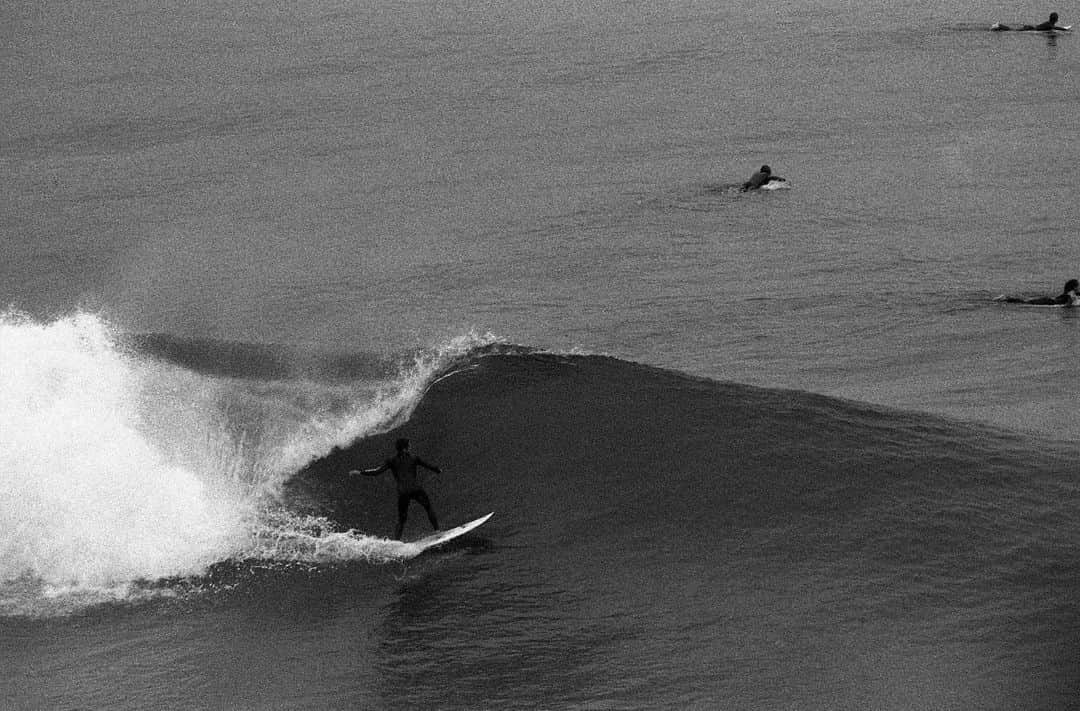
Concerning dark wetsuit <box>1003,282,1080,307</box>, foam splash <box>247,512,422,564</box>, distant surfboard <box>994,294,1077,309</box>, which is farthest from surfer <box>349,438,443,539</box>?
dark wetsuit <box>1003,282,1080,307</box>

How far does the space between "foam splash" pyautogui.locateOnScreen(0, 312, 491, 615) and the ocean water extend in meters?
0.07

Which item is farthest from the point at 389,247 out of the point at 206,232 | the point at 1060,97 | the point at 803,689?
the point at 1060,97

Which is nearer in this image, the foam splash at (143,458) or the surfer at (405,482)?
the surfer at (405,482)

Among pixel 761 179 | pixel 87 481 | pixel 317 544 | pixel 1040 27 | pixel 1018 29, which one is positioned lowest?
pixel 317 544

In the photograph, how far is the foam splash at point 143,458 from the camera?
1678 centimetres

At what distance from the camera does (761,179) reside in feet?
116

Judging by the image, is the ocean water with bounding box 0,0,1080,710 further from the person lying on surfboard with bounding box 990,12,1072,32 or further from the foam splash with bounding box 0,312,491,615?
the person lying on surfboard with bounding box 990,12,1072,32

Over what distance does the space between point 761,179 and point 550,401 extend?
700 inches

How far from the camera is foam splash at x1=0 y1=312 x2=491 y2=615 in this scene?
16.8 meters

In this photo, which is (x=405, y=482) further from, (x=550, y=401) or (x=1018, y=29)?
(x=1018, y=29)

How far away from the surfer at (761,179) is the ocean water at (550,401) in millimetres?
1005

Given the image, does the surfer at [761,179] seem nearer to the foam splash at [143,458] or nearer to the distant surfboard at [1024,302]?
the distant surfboard at [1024,302]

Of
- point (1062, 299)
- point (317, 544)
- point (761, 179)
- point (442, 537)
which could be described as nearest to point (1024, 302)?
point (1062, 299)

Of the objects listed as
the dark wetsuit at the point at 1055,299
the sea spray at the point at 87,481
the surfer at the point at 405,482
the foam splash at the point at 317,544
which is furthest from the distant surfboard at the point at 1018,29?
the foam splash at the point at 317,544
